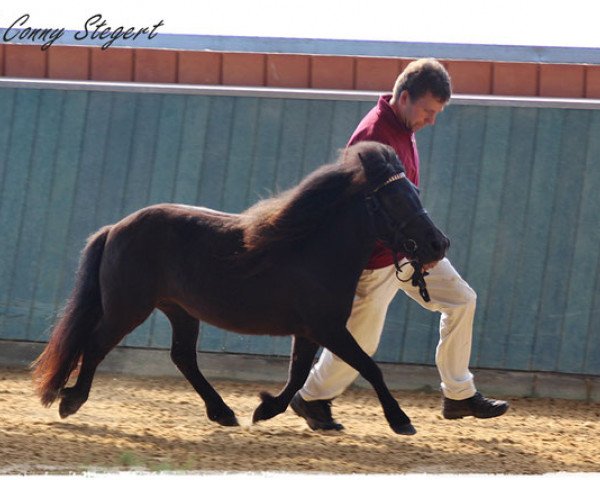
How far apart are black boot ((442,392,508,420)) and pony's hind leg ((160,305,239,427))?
117cm

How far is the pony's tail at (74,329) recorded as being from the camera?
6652 mm

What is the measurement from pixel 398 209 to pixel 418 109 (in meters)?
0.57

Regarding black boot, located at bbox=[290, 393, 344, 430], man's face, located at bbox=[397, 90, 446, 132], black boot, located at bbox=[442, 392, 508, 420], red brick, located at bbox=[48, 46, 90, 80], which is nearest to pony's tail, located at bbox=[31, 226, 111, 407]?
black boot, located at bbox=[290, 393, 344, 430]

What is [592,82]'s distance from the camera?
31.4 ft

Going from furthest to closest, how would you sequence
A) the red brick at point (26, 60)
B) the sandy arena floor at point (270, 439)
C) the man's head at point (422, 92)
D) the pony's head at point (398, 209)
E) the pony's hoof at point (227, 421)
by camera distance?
the red brick at point (26, 60)
the pony's hoof at point (227, 421)
the man's head at point (422, 92)
the pony's head at point (398, 209)
the sandy arena floor at point (270, 439)

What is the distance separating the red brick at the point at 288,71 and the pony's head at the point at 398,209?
3.72 m

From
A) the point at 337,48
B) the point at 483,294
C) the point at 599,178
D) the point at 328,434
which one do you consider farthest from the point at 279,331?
the point at 337,48

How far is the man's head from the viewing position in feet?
20.2

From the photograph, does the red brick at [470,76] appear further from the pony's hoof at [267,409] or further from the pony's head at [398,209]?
the pony's hoof at [267,409]

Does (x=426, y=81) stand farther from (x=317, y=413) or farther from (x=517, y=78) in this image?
(x=517, y=78)

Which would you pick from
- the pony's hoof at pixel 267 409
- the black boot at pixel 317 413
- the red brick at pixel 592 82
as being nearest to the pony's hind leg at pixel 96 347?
the pony's hoof at pixel 267 409

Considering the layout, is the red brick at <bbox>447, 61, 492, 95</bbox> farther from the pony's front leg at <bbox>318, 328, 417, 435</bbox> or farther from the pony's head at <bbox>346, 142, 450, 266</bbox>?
the pony's front leg at <bbox>318, 328, 417, 435</bbox>

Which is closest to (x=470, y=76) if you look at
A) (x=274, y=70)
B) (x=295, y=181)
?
(x=274, y=70)

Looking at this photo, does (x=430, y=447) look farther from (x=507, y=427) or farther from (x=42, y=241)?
(x=42, y=241)
